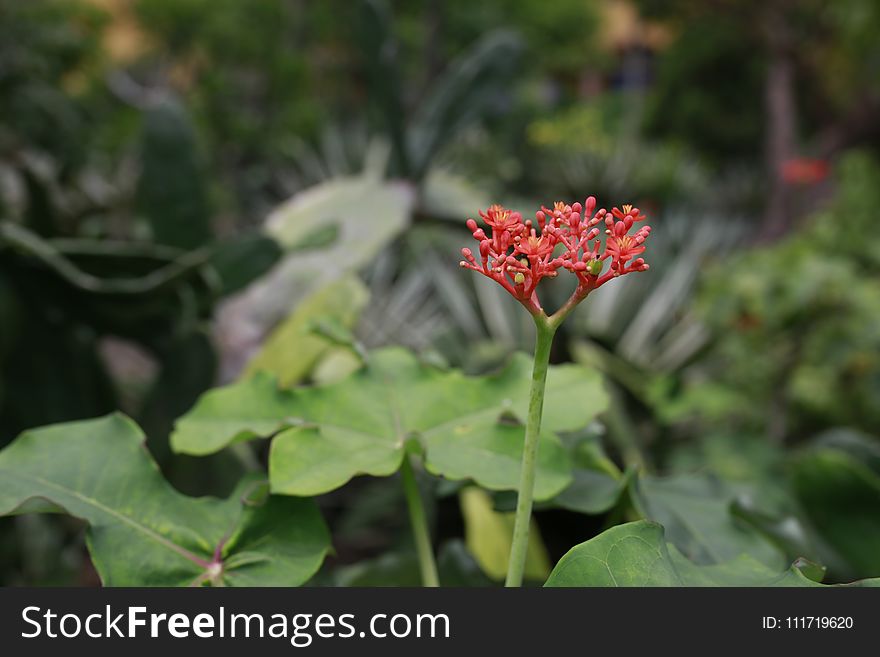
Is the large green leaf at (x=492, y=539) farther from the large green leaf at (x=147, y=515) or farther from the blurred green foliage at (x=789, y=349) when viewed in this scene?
the blurred green foliage at (x=789, y=349)

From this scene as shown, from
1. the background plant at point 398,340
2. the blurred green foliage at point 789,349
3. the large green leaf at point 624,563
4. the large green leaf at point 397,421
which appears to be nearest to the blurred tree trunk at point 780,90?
the background plant at point 398,340

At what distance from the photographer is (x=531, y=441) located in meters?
0.32

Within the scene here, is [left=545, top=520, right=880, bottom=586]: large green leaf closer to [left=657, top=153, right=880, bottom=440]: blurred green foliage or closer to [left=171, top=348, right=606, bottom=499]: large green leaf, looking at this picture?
[left=171, top=348, right=606, bottom=499]: large green leaf

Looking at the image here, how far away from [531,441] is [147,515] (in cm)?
20

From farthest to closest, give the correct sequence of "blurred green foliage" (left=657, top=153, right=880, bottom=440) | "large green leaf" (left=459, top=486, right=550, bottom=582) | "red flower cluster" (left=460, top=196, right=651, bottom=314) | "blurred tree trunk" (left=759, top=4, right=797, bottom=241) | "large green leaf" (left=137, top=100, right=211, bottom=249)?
1. "blurred tree trunk" (left=759, top=4, right=797, bottom=241)
2. "blurred green foliage" (left=657, top=153, right=880, bottom=440)
3. "large green leaf" (left=137, top=100, right=211, bottom=249)
4. "large green leaf" (left=459, top=486, right=550, bottom=582)
5. "red flower cluster" (left=460, top=196, right=651, bottom=314)

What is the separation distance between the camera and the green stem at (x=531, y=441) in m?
0.31

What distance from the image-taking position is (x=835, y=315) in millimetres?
1381

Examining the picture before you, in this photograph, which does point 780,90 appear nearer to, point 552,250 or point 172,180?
point 172,180

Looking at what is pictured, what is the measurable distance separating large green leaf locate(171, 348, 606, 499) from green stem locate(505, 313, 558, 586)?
0.22 ft

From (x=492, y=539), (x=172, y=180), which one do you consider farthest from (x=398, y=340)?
(x=492, y=539)

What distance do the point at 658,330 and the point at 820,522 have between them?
53.7 inches

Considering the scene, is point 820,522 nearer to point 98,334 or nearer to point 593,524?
point 593,524

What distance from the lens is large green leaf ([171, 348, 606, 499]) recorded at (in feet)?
1.31

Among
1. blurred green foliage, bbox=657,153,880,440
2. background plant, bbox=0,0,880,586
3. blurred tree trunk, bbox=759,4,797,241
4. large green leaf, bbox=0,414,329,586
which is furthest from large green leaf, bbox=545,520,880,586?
blurred tree trunk, bbox=759,4,797,241
